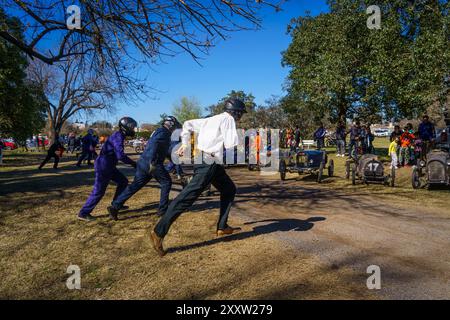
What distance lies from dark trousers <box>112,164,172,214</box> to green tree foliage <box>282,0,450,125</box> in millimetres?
13408

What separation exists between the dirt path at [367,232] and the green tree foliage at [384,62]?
9.27 metres

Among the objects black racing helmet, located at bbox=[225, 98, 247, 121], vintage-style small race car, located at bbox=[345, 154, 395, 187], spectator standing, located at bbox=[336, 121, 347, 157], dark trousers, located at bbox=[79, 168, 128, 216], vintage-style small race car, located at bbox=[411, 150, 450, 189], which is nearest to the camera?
black racing helmet, located at bbox=[225, 98, 247, 121]

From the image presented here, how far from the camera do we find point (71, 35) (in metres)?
7.14

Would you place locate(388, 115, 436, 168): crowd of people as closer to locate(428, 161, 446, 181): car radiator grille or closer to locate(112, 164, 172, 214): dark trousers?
locate(428, 161, 446, 181): car radiator grille

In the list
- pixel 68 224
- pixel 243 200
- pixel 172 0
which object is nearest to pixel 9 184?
pixel 68 224

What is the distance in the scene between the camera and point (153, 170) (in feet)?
20.8

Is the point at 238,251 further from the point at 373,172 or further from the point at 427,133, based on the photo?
the point at 427,133

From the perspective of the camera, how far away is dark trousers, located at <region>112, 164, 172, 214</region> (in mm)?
6312

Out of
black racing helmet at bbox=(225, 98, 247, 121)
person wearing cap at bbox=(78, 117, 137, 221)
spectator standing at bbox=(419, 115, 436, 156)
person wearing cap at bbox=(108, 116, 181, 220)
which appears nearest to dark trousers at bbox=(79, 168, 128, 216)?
person wearing cap at bbox=(78, 117, 137, 221)

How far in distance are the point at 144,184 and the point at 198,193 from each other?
234 cm

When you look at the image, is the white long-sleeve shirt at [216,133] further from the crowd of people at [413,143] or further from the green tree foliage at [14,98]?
the green tree foliage at [14,98]

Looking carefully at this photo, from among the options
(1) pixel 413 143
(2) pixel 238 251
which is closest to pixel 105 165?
(2) pixel 238 251

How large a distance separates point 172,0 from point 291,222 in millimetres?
4341
